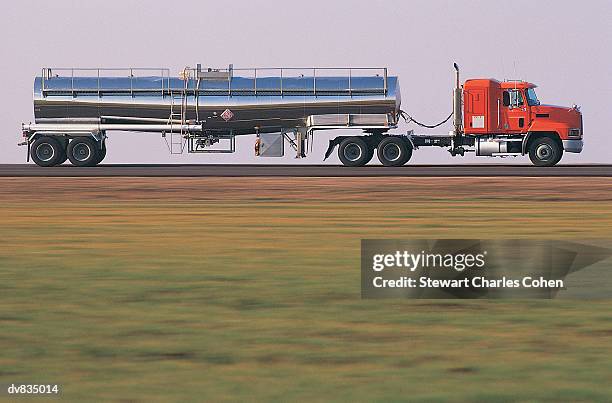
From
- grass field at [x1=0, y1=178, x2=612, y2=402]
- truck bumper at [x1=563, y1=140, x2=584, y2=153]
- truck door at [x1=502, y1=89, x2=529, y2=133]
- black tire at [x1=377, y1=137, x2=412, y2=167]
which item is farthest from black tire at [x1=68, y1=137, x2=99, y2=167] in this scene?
grass field at [x1=0, y1=178, x2=612, y2=402]

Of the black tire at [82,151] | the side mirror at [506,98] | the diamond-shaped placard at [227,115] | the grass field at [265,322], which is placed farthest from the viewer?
the black tire at [82,151]

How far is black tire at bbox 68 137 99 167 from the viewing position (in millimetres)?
45969

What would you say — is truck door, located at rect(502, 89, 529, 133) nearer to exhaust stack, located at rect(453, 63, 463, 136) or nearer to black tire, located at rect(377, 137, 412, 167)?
exhaust stack, located at rect(453, 63, 463, 136)

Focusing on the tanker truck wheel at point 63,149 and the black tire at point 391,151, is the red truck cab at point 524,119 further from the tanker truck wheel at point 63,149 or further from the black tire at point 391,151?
the tanker truck wheel at point 63,149

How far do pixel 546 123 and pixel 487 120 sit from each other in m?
2.23

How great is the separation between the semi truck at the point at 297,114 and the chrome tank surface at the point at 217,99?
4 cm

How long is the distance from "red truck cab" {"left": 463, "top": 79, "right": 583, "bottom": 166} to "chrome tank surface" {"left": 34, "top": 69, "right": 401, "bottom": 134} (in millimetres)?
3278

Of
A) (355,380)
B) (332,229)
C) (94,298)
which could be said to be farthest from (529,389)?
(332,229)

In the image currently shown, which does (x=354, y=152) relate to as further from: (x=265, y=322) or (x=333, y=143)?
(x=265, y=322)

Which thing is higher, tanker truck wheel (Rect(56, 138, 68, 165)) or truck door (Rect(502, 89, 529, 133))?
truck door (Rect(502, 89, 529, 133))

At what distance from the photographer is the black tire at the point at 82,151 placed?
151ft

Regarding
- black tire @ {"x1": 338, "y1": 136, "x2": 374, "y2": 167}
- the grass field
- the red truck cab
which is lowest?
the grass field

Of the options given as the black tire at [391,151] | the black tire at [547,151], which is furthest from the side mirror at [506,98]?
the black tire at [391,151]

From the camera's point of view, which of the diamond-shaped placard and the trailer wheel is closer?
the diamond-shaped placard
